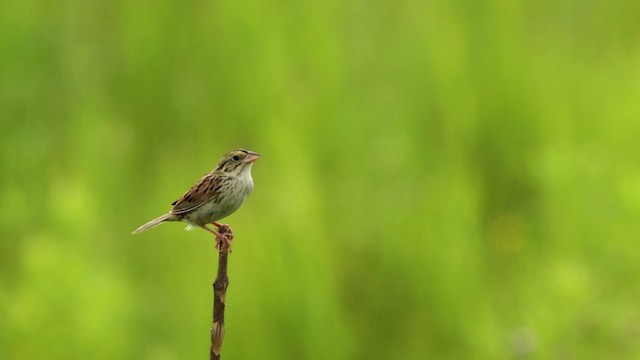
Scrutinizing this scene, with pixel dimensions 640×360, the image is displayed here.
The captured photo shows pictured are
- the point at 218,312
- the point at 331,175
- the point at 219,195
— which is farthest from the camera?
the point at 331,175

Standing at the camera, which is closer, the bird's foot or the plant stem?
the plant stem

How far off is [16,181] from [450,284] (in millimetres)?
1469

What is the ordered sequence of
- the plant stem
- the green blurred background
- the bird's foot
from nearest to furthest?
1. the plant stem
2. the bird's foot
3. the green blurred background

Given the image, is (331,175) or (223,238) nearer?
(223,238)

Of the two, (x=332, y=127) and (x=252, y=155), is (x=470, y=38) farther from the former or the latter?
(x=252, y=155)

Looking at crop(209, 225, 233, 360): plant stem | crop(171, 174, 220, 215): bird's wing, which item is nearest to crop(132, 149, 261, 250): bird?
crop(171, 174, 220, 215): bird's wing

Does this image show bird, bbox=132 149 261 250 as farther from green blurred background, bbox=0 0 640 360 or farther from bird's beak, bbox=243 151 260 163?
green blurred background, bbox=0 0 640 360

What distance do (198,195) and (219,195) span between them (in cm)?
7

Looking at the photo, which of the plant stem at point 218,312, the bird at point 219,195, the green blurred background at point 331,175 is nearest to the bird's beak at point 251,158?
the bird at point 219,195

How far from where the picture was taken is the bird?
2.02 meters

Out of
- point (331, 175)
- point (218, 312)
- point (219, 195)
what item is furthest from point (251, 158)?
point (331, 175)

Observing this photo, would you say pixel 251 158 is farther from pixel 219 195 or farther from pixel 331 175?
pixel 331 175

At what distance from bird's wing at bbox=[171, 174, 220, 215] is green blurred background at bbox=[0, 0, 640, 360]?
46.1 inches

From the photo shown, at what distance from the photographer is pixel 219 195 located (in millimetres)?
2027
